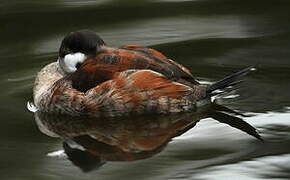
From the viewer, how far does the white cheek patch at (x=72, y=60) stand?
Result: 328 inches

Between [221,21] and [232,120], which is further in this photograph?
[221,21]

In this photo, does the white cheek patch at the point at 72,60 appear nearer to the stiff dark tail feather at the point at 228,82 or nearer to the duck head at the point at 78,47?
the duck head at the point at 78,47

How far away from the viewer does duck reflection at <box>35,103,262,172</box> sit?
7.20m

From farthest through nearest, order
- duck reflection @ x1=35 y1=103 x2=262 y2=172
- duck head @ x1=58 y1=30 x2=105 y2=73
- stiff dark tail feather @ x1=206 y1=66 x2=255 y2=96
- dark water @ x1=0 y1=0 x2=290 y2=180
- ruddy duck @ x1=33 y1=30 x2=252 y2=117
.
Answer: duck head @ x1=58 y1=30 x2=105 y2=73
stiff dark tail feather @ x1=206 y1=66 x2=255 y2=96
ruddy duck @ x1=33 y1=30 x2=252 y2=117
duck reflection @ x1=35 y1=103 x2=262 y2=172
dark water @ x1=0 y1=0 x2=290 y2=180

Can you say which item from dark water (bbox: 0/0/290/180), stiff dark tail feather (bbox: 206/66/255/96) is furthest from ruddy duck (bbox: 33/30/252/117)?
dark water (bbox: 0/0/290/180)

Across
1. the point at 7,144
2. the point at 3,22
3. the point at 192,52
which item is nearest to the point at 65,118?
the point at 7,144

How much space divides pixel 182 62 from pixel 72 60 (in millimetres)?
1441

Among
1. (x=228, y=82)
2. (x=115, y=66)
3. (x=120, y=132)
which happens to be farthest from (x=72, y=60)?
(x=228, y=82)

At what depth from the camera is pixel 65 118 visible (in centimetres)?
815

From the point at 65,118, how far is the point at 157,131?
87cm

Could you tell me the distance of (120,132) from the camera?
25.3 ft

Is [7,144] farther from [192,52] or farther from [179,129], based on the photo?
[192,52]

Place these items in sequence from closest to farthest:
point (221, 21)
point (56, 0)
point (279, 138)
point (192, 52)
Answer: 1. point (279, 138)
2. point (192, 52)
3. point (221, 21)
4. point (56, 0)

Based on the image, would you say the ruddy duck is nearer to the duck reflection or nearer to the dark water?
the duck reflection
